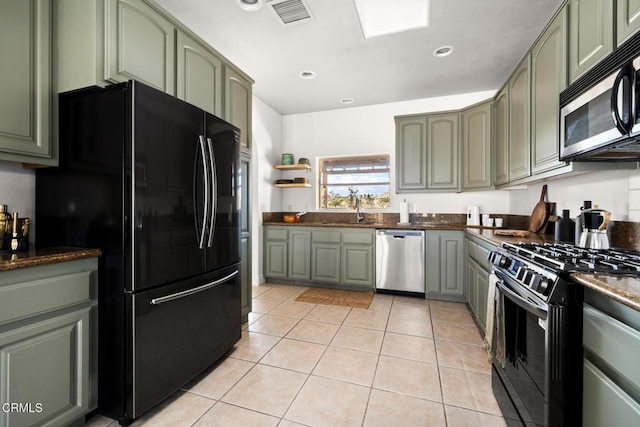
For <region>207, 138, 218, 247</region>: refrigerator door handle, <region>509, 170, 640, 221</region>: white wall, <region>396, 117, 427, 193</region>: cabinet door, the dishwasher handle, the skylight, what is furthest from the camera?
<region>396, 117, 427, 193</region>: cabinet door

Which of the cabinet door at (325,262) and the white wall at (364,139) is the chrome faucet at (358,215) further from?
the cabinet door at (325,262)

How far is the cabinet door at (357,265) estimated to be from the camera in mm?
3854

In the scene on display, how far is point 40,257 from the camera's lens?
4.13ft

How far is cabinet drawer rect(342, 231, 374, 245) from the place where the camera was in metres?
3.85

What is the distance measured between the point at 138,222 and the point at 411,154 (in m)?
3.47

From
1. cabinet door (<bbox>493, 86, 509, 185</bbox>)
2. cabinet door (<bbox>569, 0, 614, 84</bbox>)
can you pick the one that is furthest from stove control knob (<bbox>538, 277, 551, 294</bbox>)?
cabinet door (<bbox>493, 86, 509, 185</bbox>)

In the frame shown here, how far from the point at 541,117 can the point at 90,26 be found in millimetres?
2995

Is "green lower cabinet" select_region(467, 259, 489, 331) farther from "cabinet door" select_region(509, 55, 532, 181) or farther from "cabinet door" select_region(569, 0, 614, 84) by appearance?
"cabinet door" select_region(569, 0, 614, 84)

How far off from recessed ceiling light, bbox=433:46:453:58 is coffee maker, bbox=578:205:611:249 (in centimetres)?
202

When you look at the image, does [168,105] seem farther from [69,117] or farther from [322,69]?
[322,69]

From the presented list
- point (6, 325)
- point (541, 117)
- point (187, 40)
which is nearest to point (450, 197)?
point (541, 117)

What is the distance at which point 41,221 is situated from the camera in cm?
171

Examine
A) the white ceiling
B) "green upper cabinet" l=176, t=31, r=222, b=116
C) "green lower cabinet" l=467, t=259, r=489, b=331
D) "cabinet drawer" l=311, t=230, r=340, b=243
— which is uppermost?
the white ceiling

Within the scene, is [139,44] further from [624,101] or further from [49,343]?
[624,101]
